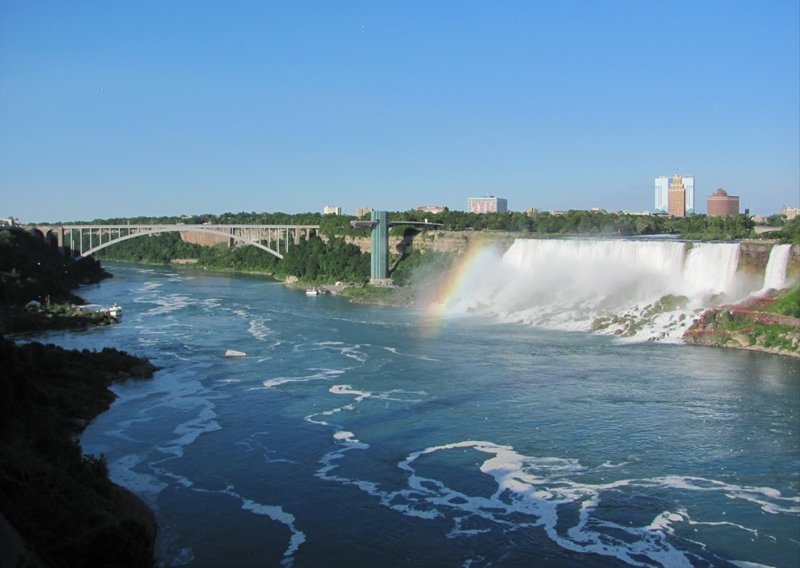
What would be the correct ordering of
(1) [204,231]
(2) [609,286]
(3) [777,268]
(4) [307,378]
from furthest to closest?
(1) [204,231], (2) [609,286], (3) [777,268], (4) [307,378]

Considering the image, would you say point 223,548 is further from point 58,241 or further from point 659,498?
point 58,241

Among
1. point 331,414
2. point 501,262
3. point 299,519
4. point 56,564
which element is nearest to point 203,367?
point 331,414

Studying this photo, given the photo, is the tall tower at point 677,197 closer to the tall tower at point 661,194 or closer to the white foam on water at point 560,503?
the tall tower at point 661,194

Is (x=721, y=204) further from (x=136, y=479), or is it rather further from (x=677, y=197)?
(x=136, y=479)

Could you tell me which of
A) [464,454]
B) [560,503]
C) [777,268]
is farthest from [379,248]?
[560,503]

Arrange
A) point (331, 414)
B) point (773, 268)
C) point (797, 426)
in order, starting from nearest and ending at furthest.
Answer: point (797, 426) < point (331, 414) < point (773, 268)

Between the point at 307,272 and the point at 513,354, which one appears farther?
the point at 307,272

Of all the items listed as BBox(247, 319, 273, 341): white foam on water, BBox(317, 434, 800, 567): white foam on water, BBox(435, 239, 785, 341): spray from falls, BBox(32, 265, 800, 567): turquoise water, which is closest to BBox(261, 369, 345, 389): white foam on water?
BBox(32, 265, 800, 567): turquoise water
